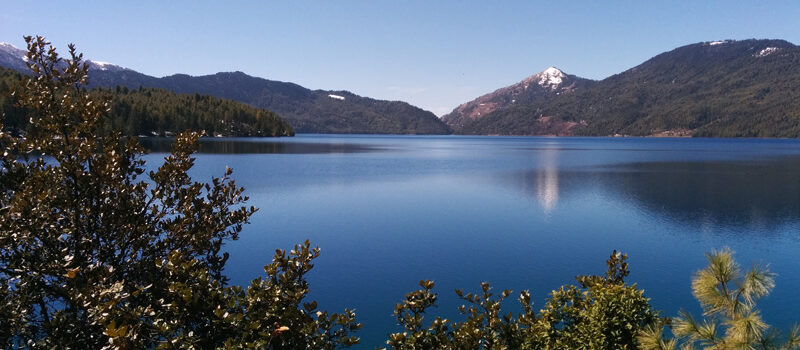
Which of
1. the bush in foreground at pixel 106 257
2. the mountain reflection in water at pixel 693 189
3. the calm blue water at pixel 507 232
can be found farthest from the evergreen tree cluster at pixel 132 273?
the mountain reflection in water at pixel 693 189

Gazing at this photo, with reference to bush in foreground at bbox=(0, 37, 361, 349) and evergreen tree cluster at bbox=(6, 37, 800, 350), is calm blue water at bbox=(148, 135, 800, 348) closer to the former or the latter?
evergreen tree cluster at bbox=(6, 37, 800, 350)

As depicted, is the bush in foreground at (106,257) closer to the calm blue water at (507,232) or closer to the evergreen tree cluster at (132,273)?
the evergreen tree cluster at (132,273)

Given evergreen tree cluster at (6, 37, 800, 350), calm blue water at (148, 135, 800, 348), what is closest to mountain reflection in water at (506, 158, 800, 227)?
calm blue water at (148, 135, 800, 348)

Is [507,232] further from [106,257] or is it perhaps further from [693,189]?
[693,189]

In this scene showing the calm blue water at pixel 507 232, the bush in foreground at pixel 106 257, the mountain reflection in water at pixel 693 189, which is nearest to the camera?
the bush in foreground at pixel 106 257

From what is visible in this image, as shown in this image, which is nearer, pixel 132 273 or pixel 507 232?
pixel 132 273

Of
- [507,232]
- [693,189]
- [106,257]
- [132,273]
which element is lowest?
[507,232]

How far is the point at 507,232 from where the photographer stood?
3878cm

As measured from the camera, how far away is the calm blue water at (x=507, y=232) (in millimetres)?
25484

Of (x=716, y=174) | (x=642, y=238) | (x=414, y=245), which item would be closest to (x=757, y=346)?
(x=414, y=245)

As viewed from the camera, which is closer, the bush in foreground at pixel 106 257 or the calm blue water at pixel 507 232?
the bush in foreground at pixel 106 257

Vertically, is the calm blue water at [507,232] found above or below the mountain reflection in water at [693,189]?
below

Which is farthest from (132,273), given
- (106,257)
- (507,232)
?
(507,232)

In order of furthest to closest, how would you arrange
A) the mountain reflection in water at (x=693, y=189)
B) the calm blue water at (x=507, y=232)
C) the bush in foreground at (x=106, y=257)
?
the mountain reflection in water at (x=693, y=189) < the calm blue water at (x=507, y=232) < the bush in foreground at (x=106, y=257)
